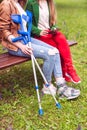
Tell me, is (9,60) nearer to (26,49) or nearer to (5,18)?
(26,49)

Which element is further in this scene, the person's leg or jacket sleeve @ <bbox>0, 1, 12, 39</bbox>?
the person's leg

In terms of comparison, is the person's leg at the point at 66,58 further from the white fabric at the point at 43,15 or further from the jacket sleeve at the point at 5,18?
the jacket sleeve at the point at 5,18

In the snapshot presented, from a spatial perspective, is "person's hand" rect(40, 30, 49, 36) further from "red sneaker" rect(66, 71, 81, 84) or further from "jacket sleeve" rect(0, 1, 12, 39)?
"red sneaker" rect(66, 71, 81, 84)

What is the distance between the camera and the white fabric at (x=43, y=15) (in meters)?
→ 5.40

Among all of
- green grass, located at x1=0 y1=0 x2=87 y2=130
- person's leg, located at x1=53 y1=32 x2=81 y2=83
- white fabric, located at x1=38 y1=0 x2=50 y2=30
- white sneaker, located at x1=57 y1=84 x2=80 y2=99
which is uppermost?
white fabric, located at x1=38 y1=0 x2=50 y2=30

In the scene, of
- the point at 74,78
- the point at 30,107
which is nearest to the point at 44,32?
the point at 74,78

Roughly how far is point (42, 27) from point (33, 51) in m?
0.57

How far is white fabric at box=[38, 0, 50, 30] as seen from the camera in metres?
5.40

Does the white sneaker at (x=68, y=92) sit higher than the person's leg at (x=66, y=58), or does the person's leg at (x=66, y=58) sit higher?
the person's leg at (x=66, y=58)

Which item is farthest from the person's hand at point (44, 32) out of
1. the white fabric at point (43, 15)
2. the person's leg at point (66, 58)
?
the person's leg at point (66, 58)

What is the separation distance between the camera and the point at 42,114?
4.77 meters

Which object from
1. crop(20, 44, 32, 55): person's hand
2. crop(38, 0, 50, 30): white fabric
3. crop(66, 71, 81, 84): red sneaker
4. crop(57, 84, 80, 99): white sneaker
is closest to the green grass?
crop(57, 84, 80, 99): white sneaker

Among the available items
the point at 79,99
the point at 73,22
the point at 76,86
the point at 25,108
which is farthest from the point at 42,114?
the point at 73,22

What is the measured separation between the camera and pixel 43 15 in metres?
5.41
